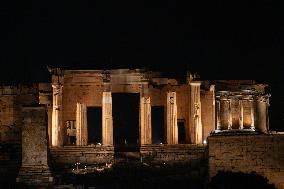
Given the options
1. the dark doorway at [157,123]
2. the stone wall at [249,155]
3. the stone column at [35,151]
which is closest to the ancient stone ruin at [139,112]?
the stone wall at [249,155]

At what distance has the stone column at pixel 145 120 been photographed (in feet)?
153

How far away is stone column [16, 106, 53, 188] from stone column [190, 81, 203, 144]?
13797mm

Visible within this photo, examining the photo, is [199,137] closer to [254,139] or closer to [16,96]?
[254,139]

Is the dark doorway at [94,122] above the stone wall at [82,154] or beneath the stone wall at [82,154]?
above

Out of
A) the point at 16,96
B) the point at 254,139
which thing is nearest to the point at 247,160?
the point at 254,139

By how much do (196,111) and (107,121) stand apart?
6.22 m

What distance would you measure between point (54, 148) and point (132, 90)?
734cm

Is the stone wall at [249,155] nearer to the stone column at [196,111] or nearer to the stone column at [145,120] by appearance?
the stone column at [196,111]

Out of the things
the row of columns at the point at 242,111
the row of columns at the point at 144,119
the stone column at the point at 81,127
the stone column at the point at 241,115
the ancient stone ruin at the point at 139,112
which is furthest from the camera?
the row of columns at the point at 242,111

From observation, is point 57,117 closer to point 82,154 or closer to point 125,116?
point 82,154

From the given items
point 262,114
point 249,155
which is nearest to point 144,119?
point 262,114

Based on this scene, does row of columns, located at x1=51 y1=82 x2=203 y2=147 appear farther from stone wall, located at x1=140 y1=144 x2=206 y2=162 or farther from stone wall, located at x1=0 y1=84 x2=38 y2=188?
stone wall, located at x1=0 y1=84 x2=38 y2=188

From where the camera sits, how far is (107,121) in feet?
155

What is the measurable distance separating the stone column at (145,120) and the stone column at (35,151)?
1177cm
